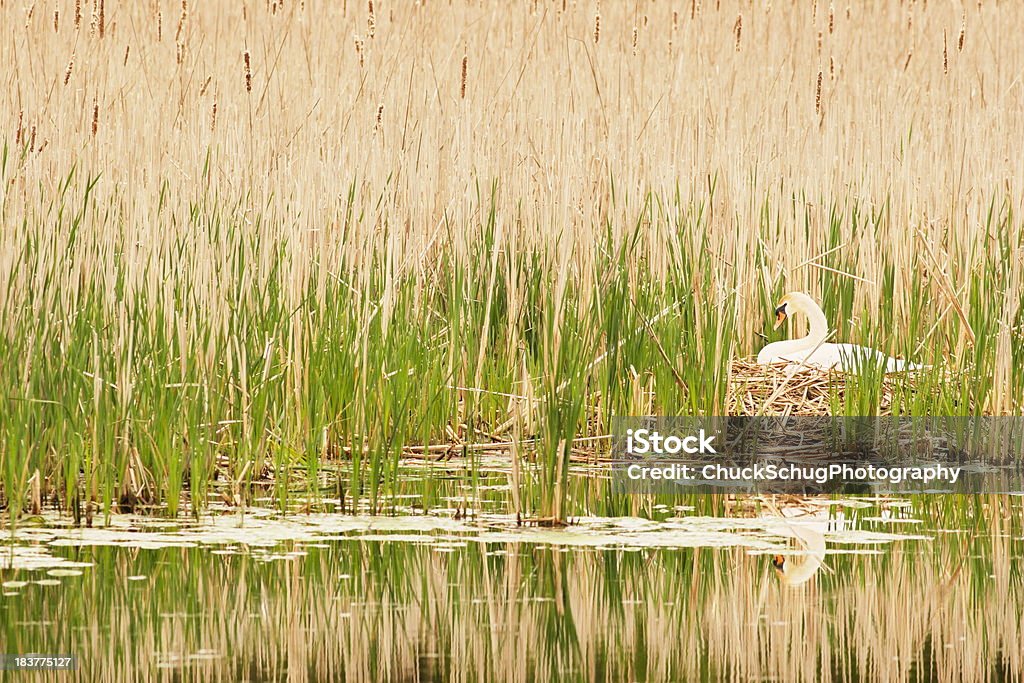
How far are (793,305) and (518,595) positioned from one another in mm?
3154

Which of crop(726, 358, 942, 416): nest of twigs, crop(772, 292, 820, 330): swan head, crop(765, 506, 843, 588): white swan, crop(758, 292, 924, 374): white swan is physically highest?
crop(772, 292, 820, 330): swan head

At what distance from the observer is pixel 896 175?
7363 mm

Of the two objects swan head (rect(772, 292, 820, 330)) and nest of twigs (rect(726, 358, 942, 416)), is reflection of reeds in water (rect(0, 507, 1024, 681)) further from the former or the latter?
swan head (rect(772, 292, 820, 330))

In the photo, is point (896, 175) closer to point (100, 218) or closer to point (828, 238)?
point (828, 238)

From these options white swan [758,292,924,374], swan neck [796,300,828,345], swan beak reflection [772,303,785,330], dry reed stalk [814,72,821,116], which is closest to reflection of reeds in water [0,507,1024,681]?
white swan [758,292,924,374]

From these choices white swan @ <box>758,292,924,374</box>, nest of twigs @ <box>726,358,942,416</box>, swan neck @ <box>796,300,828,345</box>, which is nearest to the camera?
nest of twigs @ <box>726,358,942,416</box>

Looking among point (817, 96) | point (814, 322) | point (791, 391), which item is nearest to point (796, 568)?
point (791, 391)

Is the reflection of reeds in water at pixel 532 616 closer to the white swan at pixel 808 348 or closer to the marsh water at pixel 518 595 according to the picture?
the marsh water at pixel 518 595

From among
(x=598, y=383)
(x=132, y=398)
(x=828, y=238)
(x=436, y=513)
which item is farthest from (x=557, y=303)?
(x=828, y=238)

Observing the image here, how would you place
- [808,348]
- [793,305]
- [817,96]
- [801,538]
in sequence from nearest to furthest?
[801,538] → [808,348] → [793,305] → [817,96]

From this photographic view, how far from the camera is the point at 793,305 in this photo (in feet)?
21.9

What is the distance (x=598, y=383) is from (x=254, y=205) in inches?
58.5

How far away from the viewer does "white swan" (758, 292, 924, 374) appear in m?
6.41

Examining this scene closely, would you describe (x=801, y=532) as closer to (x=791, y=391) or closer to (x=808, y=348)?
(x=791, y=391)
